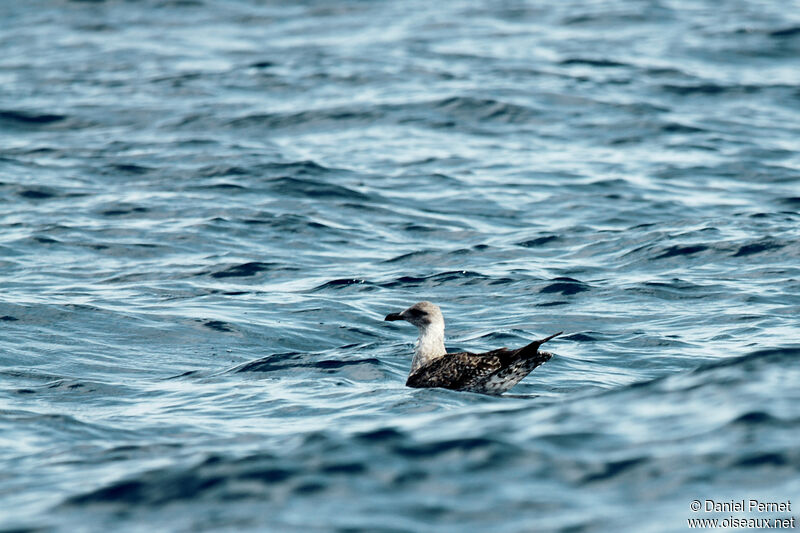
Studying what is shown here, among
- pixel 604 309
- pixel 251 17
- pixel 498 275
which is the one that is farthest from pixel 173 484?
pixel 251 17

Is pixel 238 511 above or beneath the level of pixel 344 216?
above

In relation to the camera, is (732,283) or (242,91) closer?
(732,283)

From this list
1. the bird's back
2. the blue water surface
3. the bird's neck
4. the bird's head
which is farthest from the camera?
the bird's head

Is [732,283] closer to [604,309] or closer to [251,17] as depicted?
[604,309]

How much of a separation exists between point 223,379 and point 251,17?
24.6 metres

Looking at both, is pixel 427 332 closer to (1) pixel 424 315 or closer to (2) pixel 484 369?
(1) pixel 424 315

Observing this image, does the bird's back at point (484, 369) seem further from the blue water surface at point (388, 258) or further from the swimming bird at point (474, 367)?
the blue water surface at point (388, 258)

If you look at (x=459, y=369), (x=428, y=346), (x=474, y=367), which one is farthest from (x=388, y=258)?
(x=474, y=367)

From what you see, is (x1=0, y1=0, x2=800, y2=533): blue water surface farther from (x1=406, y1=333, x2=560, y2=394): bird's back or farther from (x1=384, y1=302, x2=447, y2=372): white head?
(x1=384, y1=302, x2=447, y2=372): white head

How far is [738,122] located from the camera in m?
24.8

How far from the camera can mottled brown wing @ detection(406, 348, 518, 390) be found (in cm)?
1118

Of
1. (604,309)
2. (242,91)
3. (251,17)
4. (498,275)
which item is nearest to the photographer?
(604,309)

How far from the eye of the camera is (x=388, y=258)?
17219 millimetres

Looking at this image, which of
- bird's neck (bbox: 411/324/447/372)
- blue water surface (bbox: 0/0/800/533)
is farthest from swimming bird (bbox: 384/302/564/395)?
blue water surface (bbox: 0/0/800/533)
